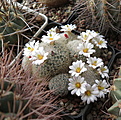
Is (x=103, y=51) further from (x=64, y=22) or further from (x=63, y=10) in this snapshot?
(x=63, y=10)

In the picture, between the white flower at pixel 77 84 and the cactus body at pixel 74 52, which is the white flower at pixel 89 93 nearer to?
the white flower at pixel 77 84

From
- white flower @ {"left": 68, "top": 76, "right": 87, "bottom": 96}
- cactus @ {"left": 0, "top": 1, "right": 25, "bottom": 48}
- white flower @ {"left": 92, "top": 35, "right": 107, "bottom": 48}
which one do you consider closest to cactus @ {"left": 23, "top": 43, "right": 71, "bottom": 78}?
white flower @ {"left": 68, "top": 76, "right": 87, "bottom": 96}

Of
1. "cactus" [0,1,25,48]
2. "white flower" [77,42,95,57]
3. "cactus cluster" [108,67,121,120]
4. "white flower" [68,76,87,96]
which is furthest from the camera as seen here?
"cactus" [0,1,25,48]

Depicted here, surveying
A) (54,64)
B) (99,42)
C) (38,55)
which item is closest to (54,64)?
(54,64)

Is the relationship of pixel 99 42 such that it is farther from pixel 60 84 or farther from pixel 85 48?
pixel 60 84

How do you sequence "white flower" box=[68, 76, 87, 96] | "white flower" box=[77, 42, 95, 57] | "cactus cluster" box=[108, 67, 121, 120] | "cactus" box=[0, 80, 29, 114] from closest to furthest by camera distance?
"cactus" box=[0, 80, 29, 114] < "cactus cluster" box=[108, 67, 121, 120] < "white flower" box=[68, 76, 87, 96] < "white flower" box=[77, 42, 95, 57]

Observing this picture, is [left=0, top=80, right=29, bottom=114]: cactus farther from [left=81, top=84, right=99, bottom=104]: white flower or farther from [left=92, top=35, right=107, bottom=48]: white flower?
[left=92, top=35, right=107, bottom=48]: white flower
